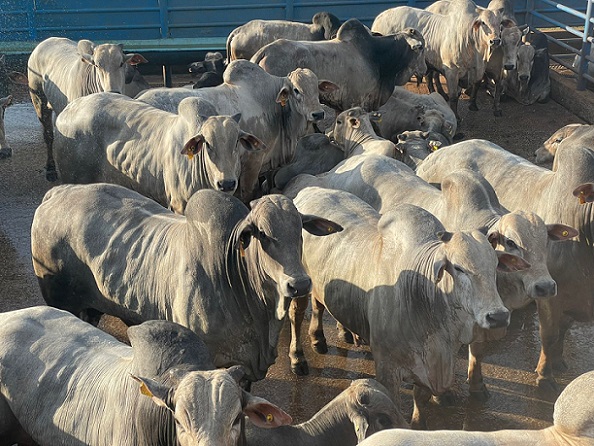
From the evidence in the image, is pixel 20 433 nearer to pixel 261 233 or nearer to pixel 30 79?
pixel 261 233

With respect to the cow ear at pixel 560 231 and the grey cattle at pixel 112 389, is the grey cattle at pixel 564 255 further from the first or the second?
the grey cattle at pixel 112 389

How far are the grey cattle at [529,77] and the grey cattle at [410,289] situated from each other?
23.3 feet

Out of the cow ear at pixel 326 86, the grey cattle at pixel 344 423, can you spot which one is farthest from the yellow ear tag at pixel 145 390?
the cow ear at pixel 326 86

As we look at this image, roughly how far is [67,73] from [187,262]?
5562 millimetres

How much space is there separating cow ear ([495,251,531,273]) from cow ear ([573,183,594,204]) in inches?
45.7

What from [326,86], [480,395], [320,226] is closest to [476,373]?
[480,395]

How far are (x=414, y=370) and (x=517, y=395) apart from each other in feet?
3.94

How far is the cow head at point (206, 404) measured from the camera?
151 inches

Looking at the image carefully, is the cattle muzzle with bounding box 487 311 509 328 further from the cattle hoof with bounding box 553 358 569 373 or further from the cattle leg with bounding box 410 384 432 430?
the cattle hoof with bounding box 553 358 569 373

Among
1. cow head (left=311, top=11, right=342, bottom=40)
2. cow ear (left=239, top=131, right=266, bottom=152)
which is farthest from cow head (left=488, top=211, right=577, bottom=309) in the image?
cow head (left=311, top=11, right=342, bottom=40)

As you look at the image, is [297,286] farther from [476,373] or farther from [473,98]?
[473,98]

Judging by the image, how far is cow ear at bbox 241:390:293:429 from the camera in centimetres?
405

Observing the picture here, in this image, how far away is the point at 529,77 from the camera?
42.1 feet

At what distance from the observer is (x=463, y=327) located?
5363mm
